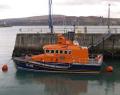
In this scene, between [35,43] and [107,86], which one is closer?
[107,86]

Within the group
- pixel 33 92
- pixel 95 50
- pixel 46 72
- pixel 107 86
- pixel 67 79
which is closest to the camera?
pixel 33 92

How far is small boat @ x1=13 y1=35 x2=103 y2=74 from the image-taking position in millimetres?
31875

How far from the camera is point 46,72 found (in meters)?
33.0

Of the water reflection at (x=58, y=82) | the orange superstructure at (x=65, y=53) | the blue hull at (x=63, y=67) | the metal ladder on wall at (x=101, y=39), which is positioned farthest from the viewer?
the metal ladder on wall at (x=101, y=39)

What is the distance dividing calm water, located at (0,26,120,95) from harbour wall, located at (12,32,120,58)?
5904mm

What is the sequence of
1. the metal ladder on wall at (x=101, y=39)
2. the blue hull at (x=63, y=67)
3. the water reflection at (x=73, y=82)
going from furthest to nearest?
the metal ladder on wall at (x=101, y=39), the blue hull at (x=63, y=67), the water reflection at (x=73, y=82)

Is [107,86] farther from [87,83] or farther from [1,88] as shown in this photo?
[1,88]

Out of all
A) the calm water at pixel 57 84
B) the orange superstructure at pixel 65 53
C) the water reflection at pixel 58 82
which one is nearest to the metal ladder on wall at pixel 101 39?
the calm water at pixel 57 84

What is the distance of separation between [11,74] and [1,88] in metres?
5.77

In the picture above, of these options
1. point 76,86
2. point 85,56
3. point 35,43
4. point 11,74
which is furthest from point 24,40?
point 76,86

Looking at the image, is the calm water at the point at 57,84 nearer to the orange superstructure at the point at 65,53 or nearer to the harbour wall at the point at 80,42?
the orange superstructure at the point at 65,53

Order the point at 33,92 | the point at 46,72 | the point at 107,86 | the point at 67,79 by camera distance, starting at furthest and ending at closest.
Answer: the point at 46,72
the point at 67,79
the point at 107,86
the point at 33,92

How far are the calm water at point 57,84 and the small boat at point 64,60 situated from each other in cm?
67

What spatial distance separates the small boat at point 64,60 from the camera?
105 feet
